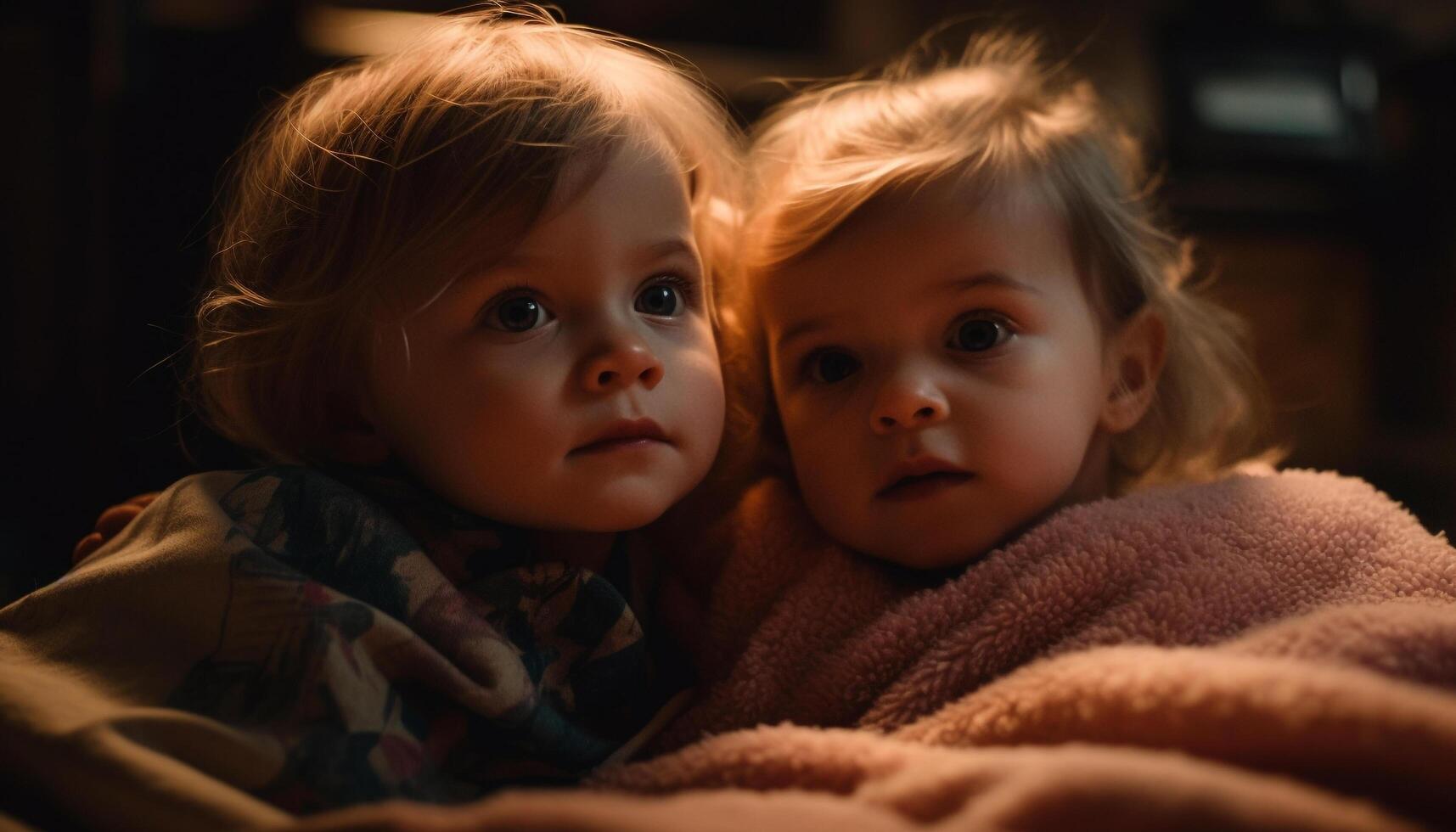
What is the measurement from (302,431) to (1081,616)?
0.49 meters

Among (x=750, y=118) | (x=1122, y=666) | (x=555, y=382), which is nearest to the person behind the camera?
(x=1122, y=666)

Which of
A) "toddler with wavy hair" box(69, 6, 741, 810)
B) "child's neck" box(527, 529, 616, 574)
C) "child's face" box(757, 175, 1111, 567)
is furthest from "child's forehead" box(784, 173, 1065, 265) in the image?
"child's neck" box(527, 529, 616, 574)

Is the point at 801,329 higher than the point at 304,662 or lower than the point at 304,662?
higher

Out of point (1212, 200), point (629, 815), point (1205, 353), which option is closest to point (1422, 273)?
point (1212, 200)

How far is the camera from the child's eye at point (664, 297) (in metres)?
0.71

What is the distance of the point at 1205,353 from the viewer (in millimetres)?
911

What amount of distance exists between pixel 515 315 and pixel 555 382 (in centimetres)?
5

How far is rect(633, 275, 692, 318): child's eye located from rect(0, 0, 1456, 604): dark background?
0.34 meters

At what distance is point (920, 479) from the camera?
28.5 inches

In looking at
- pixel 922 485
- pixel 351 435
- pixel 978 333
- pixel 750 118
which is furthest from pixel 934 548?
pixel 750 118

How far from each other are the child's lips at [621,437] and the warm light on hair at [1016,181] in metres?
0.15

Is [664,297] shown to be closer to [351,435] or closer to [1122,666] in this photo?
[351,435]

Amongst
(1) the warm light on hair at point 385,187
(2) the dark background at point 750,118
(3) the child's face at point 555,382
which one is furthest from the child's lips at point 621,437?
(2) the dark background at point 750,118

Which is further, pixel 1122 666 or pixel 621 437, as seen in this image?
pixel 621 437
